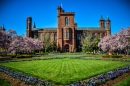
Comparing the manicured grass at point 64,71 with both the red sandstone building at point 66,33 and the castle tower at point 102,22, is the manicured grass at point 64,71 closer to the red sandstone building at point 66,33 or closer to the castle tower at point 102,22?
the red sandstone building at point 66,33

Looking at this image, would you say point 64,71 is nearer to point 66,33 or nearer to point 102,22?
point 66,33

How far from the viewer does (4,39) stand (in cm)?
2802

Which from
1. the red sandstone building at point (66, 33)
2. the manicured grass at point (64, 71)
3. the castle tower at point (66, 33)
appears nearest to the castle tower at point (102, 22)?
the red sandstone building at point (66, 33)

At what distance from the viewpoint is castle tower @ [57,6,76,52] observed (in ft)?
201

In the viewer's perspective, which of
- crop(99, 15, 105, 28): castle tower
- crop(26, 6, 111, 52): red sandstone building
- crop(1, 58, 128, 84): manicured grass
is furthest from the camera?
crop(99, 15, 105, 28): castle tower

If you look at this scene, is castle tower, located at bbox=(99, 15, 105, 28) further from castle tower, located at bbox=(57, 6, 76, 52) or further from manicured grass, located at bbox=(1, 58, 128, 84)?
manicured grass, located at bbox=(1, 58, 128, 84)

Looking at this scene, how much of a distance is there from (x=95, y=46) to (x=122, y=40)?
56.0ft

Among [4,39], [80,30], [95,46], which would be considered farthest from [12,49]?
[80,30]

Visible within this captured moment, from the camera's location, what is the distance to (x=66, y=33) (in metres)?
61.5

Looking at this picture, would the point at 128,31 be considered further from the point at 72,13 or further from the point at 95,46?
the point at 72,13

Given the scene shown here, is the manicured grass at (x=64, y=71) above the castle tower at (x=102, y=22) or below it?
below

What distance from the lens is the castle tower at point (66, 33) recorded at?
61.4m

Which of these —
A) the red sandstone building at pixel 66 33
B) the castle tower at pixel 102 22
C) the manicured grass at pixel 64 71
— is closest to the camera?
the manicured grass at pixel 64 71

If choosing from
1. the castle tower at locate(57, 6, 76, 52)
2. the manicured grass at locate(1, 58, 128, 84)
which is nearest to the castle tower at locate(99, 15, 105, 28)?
the castle tower at locate(57, 6, 76, 52)
